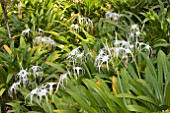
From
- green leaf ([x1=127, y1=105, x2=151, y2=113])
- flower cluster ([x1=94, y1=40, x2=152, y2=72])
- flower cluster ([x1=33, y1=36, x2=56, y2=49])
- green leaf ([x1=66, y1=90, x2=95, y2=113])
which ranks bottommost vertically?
green leaf ([x1=127, y1=105, x2=151, y2=113])

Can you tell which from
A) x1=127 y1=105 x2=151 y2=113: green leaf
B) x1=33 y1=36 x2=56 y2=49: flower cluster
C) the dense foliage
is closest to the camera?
x1=127 y1=105 x2=151 y2=113: green leaf

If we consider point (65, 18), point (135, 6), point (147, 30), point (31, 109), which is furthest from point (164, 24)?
point (31, 109)

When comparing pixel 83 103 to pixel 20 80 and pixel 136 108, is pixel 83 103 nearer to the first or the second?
pixel 136 108

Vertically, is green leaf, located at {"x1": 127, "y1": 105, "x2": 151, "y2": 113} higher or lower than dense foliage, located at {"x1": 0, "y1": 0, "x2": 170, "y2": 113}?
lower

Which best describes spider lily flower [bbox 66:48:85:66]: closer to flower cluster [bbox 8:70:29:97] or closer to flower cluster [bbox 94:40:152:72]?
flower cluster [bbox 94:40:152:72]

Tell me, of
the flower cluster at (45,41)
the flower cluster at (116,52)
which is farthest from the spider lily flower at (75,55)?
the flower cluster at (45,41)

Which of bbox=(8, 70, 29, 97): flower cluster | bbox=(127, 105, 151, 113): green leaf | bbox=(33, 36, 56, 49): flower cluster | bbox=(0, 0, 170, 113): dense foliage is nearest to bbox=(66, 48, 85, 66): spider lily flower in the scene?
bbox=(0, 0, 170, 113): dense foliage

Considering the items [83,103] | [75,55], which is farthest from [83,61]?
[83,103]

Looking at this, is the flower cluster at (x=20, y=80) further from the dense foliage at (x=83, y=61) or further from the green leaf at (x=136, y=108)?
the green leaf at (x=136, y=108)
